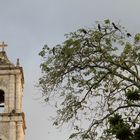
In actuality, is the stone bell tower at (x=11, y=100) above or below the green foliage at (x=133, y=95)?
above

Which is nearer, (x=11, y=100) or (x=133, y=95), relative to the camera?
(x=133, y=95)

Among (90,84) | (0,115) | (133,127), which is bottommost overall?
(133,127)

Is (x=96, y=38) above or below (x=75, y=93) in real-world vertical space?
above

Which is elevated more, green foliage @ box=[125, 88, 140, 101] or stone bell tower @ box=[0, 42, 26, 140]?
stone bell tower @ box=[0, 42, 26, 140]

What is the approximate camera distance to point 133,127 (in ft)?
55.9

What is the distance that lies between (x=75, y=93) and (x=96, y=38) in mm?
1448

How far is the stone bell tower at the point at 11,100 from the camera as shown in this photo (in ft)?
124

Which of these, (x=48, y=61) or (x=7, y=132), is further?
(x=7, y=132)

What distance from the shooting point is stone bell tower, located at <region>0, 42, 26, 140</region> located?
3778 centimetres

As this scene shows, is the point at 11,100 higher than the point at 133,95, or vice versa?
the point at 11,100

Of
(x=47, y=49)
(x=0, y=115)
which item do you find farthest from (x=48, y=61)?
(x=0, y=115)

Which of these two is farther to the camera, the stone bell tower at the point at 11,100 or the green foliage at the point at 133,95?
the stone bell tower at the point at 11,100

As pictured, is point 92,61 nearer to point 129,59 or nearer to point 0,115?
point 129,59

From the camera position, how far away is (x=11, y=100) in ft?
126
